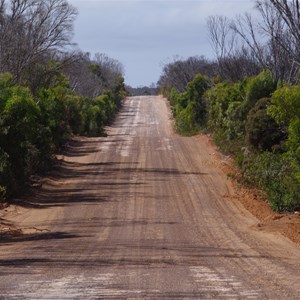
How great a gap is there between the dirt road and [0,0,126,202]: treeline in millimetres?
1434

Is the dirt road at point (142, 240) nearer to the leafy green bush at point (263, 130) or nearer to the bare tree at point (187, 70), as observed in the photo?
the leafy green bush at point (263, 130)

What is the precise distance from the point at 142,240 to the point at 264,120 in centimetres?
1650

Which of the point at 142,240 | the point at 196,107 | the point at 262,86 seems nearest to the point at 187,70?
the point at 196,107

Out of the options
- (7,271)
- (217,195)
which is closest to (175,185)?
(217,195)

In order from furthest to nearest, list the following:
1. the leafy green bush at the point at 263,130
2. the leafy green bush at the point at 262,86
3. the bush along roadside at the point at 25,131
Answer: the leafy green bush at the point at 262,86, the leafy green bush at the point at 263,130, the bush along roadside at the point at 25,131

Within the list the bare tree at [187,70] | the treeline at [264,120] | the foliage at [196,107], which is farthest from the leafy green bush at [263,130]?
the bare tree at [187,70]

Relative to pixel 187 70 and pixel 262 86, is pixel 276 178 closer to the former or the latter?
pixel 262 86

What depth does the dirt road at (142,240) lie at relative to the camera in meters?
12.4

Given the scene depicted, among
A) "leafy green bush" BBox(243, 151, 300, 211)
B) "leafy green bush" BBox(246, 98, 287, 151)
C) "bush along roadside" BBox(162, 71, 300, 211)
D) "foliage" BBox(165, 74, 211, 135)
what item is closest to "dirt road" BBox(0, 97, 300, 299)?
"leafy green bush" BBox(243, 151, 300, 211)

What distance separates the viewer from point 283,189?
27594 mm

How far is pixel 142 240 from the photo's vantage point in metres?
20.1

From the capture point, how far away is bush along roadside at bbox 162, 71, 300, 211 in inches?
930

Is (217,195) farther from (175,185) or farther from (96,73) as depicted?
(96,73)

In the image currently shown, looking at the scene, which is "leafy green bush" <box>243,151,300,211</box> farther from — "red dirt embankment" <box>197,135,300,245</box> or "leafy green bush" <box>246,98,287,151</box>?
"leafy green bush" <box>246,98,287,151</box>
